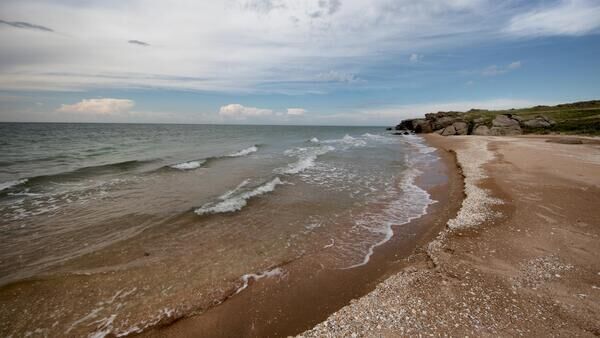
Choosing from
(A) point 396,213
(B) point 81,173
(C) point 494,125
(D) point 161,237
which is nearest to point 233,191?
(D) point 161,237

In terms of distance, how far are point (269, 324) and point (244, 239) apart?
4.24 meters

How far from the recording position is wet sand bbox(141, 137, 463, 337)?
5273mm

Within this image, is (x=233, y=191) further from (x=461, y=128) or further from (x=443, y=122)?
(x=443, y=122)

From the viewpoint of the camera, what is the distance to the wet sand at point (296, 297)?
5273 mm

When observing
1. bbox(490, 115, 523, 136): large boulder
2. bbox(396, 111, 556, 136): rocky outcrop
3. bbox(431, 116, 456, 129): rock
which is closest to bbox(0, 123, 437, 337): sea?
bbox(490, 115, 523, 136): large boulder

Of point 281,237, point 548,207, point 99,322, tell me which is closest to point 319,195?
point 281,237

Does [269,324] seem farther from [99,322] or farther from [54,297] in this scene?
[54,297]

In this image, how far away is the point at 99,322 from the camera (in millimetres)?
5598

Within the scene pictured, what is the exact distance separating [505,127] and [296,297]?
216 feet

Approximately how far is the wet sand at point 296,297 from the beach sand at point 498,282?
533 mm

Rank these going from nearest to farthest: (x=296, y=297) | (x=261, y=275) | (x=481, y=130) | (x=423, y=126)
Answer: (x=296, y=297) < (x=261, y=275) < (x=481, y=130) < (x=423, y=126)

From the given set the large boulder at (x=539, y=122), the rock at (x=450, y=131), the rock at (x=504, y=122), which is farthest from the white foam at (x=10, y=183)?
the large boulder at (x=539, y=122)

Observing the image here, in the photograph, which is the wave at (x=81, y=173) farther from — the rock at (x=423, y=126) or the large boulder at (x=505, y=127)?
the rock at (x=423, y=126)

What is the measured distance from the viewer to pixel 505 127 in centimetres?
5450
